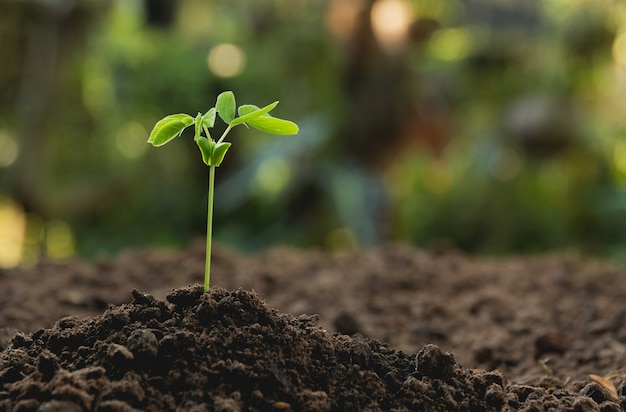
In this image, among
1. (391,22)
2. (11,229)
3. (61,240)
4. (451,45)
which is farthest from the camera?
(451,45)

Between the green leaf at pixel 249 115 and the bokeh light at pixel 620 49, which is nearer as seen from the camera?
the green leaf at pixel 249 115

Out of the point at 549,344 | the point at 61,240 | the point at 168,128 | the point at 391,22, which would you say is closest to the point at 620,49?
the point at 391,22

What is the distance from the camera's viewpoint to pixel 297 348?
4.26 feet

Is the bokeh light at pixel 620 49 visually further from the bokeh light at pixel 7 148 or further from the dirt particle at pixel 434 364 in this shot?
the dirt particle at pixel 434 364

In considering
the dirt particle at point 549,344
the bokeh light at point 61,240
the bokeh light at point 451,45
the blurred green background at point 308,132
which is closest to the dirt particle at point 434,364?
the dirt particle at point 549,344

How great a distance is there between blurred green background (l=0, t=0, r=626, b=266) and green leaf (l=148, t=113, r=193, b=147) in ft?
13.2

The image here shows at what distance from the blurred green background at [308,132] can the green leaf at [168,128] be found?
159 inches

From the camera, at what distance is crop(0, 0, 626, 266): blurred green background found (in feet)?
19.7

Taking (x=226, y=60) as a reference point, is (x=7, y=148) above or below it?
below

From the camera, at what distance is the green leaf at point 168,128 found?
132cm

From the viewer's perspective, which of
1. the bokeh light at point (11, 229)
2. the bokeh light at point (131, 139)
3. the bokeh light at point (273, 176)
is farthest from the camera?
the bokeh light at point (131, 139)

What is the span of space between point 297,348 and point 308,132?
5069mm

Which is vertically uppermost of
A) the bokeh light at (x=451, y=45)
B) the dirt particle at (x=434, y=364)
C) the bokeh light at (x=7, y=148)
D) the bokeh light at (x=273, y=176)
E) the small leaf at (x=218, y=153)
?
the bokeh light at (x=451, y=45)

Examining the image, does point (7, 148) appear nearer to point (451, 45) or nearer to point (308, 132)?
point (308, 132)
